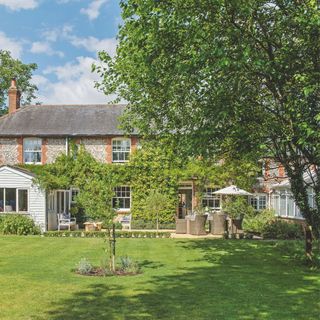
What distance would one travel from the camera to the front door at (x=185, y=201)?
3422 cm

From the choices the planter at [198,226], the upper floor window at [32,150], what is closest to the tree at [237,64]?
the planter at [198,226]

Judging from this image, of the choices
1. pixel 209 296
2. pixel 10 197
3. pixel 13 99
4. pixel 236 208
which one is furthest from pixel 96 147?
pixel 209 296

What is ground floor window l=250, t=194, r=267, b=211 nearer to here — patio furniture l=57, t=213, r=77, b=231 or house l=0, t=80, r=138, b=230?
house l=0, t=80, r=138, b=230

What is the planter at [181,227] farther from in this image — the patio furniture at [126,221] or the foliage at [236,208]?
the patio furniture at [126,221]

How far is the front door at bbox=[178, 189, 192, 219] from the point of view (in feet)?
112

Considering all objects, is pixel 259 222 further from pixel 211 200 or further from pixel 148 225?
pixel 148 225

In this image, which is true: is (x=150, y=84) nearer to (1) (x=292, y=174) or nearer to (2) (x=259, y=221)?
(1) (x=292, y=174)

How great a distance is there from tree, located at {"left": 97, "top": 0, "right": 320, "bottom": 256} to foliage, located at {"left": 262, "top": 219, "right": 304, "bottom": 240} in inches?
364

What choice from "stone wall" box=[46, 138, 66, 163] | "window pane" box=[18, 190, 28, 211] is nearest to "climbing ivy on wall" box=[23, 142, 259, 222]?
"stone wall" box=[46, 138, 66, 163]

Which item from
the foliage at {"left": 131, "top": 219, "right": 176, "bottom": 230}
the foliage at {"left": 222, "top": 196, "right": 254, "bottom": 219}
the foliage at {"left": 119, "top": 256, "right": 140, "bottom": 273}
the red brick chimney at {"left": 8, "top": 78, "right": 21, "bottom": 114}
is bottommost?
the foliage at {"left": 131, "top": 219, "right": 176, "bottom": 230}

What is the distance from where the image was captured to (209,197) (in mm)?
33750

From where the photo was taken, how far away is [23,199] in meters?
29.0

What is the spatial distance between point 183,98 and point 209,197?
18.7 meters

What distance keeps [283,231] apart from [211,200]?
9.58m
